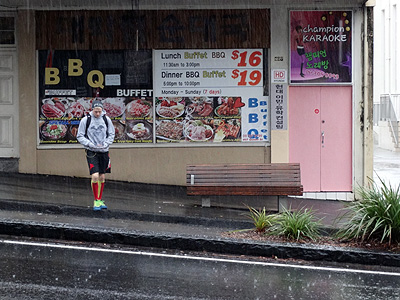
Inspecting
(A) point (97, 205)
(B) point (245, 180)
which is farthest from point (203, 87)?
(A) point (97, 205)

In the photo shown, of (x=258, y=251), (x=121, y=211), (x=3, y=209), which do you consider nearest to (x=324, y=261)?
(x=258, y=251)

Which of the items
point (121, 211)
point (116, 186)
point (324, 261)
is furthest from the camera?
point (116, 186)

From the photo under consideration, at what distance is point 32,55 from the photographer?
572 inches

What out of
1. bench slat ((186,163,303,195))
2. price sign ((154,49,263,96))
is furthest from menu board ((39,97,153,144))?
bench slat ((186,163,303,195))

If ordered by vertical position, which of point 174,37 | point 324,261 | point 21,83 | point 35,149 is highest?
point 174,37

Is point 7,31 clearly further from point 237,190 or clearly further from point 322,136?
point 322,136

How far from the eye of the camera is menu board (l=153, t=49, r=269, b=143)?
48.2 ft

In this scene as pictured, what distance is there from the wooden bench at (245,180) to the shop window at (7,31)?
552 centimetres

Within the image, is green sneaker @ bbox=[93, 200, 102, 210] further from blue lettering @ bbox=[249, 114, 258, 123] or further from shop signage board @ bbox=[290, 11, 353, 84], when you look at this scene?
→ shop signage board @ bbox=[290, 11, 353, 84]

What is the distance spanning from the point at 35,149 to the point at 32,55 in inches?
81.9

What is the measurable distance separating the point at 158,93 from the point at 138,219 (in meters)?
4.43

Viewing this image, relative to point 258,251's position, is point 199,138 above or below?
above

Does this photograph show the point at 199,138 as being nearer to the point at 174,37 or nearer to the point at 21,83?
the point at 174,37

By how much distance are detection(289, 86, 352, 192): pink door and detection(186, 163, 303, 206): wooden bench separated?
108 inches
